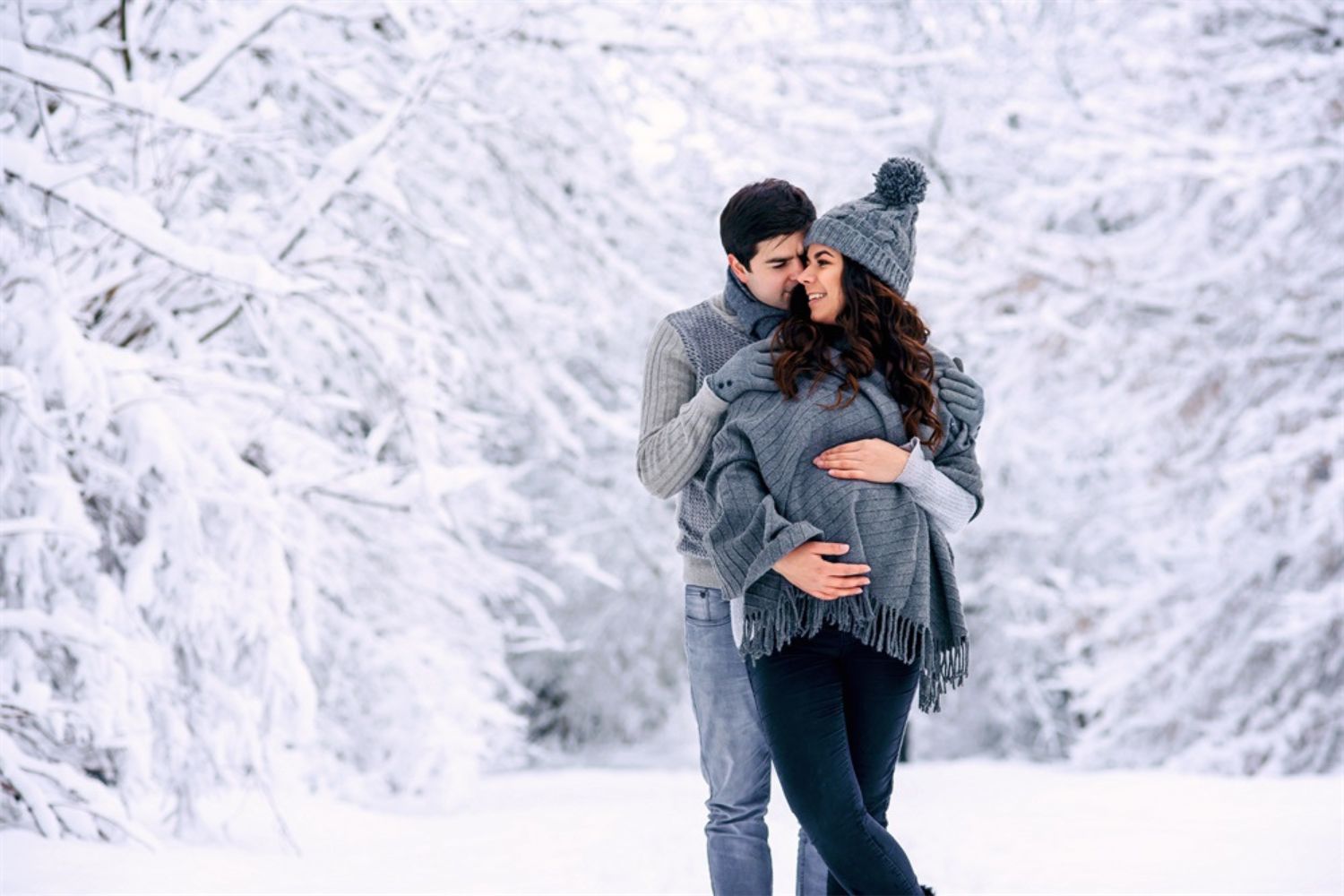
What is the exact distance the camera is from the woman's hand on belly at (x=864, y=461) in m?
2.49

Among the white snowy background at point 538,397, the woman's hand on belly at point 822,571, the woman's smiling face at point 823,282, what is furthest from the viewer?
the white snowy background at point 538,397

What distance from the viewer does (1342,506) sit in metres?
7.10

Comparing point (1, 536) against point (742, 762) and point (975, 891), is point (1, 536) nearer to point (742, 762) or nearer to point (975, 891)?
point (742, 762)

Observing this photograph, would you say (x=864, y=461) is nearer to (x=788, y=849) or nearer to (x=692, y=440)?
(x=692, y=440)

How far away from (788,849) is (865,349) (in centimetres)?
288

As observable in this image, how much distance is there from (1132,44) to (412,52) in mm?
4925

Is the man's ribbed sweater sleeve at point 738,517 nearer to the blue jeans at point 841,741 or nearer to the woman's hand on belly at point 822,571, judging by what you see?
the woman's hand on belly at point 822,571

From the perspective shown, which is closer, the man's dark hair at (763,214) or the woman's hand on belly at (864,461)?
the woman's hand on belly at (864,461)

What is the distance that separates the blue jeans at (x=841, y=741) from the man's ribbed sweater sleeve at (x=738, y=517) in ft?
0.53

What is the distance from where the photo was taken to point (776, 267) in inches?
105

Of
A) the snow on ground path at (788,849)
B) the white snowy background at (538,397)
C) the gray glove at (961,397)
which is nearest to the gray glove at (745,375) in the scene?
the gray glove at (961,397)

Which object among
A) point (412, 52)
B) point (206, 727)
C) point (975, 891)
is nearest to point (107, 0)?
point (412, 52)

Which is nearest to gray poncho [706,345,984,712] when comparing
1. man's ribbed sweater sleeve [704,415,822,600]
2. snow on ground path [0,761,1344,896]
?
man's ribbed sweater sleeve [704,415,822,600]

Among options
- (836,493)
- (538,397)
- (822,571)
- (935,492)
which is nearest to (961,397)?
(935,492)
